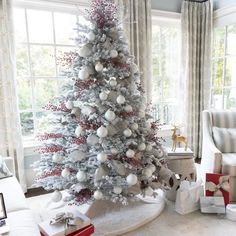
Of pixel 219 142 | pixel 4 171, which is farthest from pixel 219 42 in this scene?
pixel 4 171

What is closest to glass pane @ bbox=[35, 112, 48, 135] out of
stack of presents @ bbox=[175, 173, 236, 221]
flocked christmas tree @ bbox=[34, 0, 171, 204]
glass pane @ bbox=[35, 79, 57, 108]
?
glass pane @ bbox=[35, 79, 57, 108]

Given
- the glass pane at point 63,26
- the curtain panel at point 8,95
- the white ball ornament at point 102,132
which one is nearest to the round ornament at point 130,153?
the white ball ornament at point 102,132

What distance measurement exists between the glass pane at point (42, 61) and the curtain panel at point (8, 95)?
0.37m

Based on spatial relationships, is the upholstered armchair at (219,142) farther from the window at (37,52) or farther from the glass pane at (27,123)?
the glass pane at (27,123)

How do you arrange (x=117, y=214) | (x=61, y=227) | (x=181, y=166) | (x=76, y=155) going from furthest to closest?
(x=181, y=166), (x=117, y=214), (x=76, y=155), (x=61, y=227)

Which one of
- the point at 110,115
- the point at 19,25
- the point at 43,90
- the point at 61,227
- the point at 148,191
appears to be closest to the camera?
the point at 61,227

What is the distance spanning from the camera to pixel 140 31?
329 centimetres

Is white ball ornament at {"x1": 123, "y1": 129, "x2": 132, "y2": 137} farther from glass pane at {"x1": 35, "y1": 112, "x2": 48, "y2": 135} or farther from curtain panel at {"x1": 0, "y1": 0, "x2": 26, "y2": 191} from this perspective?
glass pane at {"x1": 35, "y1": 112, "x2": 48, "y2": 135}

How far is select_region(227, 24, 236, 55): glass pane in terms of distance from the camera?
3539 millimetres

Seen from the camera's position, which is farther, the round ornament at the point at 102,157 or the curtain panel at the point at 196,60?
the curtain panel at the point at 196,60

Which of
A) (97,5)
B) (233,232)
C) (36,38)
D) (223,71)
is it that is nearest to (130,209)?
(233,232)

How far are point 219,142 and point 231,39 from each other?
1.82 metres

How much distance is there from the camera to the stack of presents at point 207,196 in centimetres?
217

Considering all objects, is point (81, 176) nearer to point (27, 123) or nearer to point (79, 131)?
point (79, 131)
